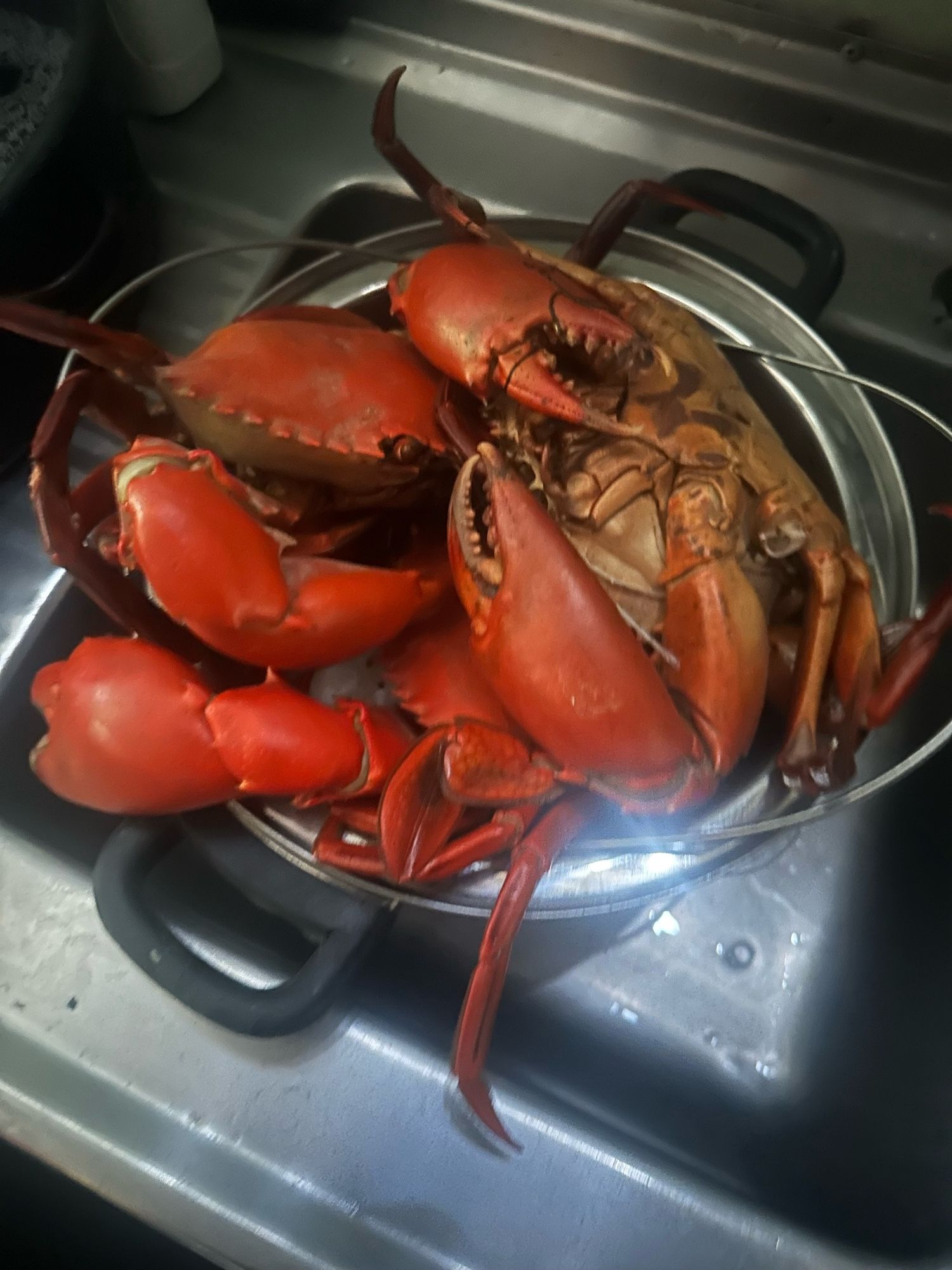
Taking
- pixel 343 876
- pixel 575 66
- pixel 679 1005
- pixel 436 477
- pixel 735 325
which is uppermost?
pixel 575 66

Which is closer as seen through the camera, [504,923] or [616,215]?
[504,923]

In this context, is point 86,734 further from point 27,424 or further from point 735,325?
point 735,325

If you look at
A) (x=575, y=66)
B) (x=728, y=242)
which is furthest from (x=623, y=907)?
(x=575, y=66)

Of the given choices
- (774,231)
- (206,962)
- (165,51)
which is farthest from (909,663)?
(165,51)

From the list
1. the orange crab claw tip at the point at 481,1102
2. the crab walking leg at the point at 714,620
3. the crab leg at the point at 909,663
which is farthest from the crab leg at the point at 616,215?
the orange crab claw tip at the point at 481,1102

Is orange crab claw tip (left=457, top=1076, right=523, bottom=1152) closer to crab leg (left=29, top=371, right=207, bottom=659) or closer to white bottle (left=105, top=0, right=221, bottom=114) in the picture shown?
crab leg (left=29, top=371, right=207, bottom=659)

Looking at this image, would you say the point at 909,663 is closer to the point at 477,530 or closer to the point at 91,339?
the point at 477,530
